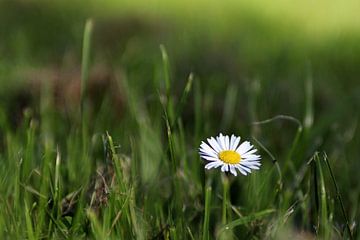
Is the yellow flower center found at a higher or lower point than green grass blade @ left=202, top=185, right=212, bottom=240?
higher

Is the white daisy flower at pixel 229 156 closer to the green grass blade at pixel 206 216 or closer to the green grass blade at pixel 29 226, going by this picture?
the green grass blade at pixel 206 216

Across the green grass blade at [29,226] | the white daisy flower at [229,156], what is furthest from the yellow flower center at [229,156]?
the green grass blade at [29,226]

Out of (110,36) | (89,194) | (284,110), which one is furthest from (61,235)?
(110,36)

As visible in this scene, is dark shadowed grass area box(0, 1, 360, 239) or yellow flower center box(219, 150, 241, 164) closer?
yellow flower center box(219, 150, 241, 164)

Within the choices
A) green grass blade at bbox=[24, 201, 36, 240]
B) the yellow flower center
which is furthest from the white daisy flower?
green grass blade at bbox=[24, 201, 36, 240]

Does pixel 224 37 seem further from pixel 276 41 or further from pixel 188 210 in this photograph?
pixel 188 210

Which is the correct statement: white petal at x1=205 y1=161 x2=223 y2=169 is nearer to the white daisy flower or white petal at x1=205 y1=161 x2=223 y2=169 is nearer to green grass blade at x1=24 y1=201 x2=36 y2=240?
the white daisy flower
